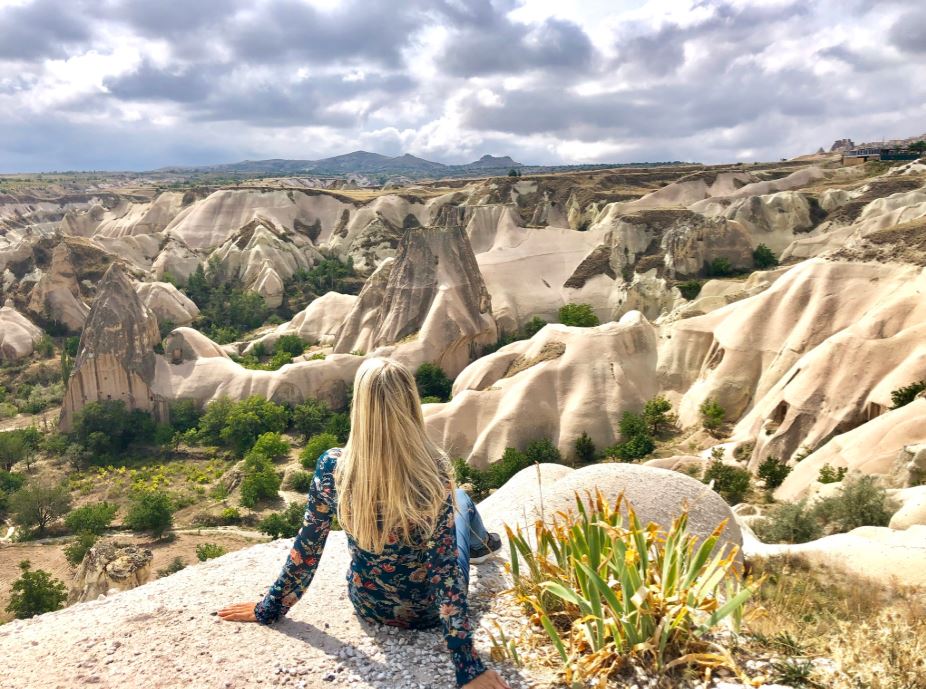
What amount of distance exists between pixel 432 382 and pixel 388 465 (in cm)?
2565

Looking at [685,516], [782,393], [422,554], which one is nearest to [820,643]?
[685,516]

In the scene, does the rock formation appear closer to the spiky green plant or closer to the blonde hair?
the blonde hair

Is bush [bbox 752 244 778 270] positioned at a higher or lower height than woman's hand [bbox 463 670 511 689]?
lower

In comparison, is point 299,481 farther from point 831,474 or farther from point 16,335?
point 16,335

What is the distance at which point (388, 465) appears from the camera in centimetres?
373

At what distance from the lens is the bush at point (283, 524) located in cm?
1895

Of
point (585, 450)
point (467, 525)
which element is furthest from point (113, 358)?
point (467, 525)

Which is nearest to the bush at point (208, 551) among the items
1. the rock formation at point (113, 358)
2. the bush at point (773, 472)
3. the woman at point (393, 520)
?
the rock formation at point (113, 358)

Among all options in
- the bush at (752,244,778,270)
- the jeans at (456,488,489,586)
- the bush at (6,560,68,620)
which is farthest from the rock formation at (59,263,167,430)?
the bush at (752,244,778,270)

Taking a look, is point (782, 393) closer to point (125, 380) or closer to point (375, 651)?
point (375, 651)

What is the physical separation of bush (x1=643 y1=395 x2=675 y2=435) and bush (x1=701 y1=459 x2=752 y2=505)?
5242 mm

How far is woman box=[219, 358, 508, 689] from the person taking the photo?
369 cm

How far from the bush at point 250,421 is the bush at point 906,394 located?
2184 cm

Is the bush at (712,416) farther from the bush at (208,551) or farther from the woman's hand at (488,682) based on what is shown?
the woman's hand at (488,682)
